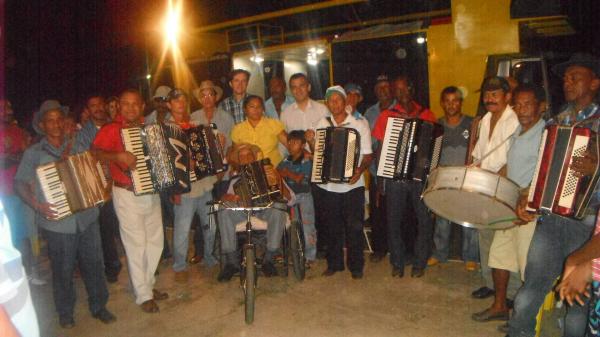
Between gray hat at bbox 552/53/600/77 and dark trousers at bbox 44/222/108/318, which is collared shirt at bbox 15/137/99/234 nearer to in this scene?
dark trousers at bbox 44/222/108/318

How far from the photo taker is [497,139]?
422 cm

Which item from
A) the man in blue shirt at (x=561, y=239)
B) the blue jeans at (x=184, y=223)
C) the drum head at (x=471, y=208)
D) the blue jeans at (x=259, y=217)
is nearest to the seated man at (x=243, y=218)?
the blue jeans at (x=259, y=217)

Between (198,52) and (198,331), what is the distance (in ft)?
31.1

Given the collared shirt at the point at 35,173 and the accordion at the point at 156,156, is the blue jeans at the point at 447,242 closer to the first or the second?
the accordion at the point at 156,156

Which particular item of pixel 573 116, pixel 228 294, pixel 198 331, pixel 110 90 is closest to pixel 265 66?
pixel 110 90

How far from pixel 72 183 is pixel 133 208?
0.63 meters

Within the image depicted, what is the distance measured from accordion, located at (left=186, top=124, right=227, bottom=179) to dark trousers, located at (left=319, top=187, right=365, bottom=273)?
1253 millimetres

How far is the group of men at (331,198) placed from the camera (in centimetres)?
333

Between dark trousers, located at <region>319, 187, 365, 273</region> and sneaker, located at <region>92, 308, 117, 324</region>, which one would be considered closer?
sneaker, located at <region>92, 308, 117, 324</region>

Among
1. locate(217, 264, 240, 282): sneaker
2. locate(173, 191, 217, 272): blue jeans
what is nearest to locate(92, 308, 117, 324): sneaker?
locate(173, 191, 217, 272): blue jeans

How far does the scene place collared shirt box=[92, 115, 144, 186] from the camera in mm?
4414

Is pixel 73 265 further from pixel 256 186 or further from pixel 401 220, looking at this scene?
pixel 401 220

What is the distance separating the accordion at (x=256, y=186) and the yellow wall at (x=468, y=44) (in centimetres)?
437

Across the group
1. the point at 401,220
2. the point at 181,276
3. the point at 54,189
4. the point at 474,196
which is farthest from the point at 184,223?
the point at 474,196
